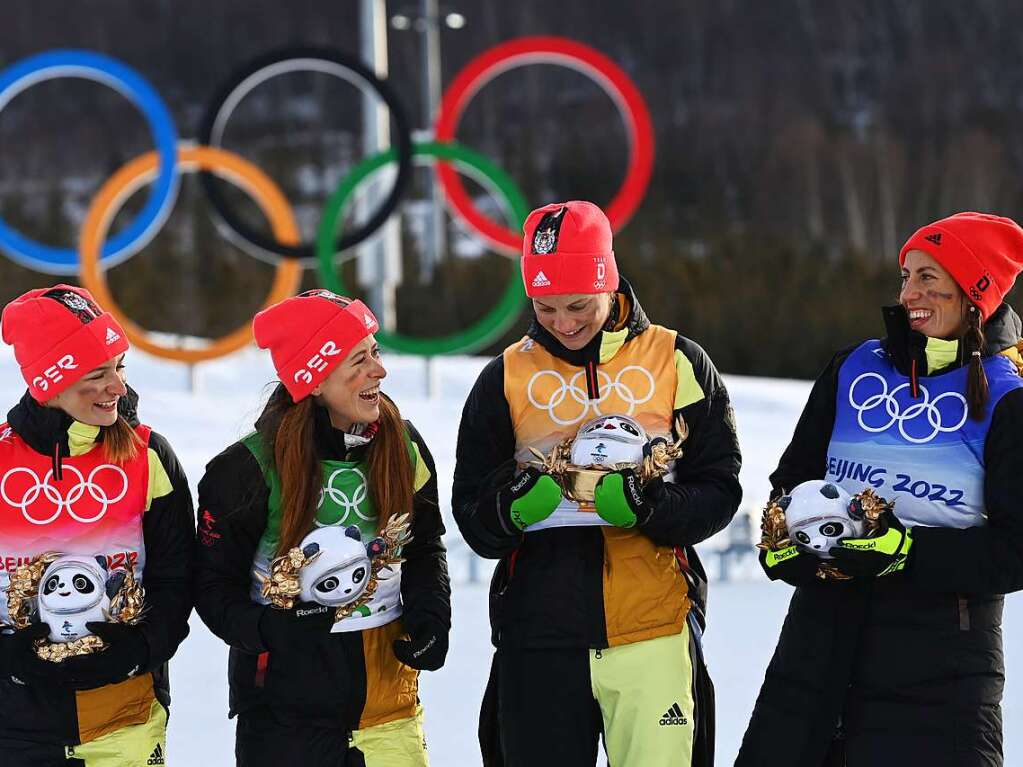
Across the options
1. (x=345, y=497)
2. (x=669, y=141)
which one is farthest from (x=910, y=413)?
(x=669, y=141)

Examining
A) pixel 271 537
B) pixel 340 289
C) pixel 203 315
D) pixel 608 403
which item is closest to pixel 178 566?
pixel 271 537

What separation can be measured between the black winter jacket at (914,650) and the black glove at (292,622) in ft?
3.37

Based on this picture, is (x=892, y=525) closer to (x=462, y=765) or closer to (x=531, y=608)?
(x=531, y=608)

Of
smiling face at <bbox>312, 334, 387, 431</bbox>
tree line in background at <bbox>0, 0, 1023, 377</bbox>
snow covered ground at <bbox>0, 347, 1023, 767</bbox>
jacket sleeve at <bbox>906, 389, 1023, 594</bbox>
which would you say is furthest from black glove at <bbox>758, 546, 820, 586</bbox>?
tree line in background at <bbox>0, 0, 1023, 377</bbox>

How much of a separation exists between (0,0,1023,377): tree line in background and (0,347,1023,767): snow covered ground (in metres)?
11.2

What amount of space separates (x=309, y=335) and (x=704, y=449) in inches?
38.5

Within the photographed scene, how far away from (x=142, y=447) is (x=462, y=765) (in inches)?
78.7

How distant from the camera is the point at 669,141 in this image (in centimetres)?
3450

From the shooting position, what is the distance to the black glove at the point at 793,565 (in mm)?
3117

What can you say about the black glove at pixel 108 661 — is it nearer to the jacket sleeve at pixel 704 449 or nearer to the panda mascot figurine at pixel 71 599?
the panda mascot figurine at pixel 71 599

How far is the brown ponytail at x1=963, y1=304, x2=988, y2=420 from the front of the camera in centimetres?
305

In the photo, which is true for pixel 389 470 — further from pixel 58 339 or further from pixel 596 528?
pixel 58 339

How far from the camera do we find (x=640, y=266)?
27375 mm

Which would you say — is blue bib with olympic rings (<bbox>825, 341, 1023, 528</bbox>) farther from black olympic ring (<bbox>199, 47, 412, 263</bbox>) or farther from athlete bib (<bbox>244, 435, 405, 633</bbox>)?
black olympic ring (<bbox>199, 47, 412, 263</bbox>)
